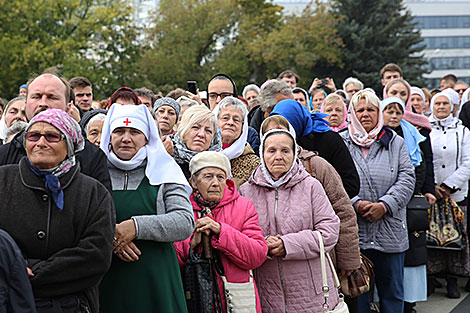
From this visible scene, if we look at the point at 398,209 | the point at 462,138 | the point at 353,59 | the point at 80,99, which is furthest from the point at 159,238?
the point at 353,59

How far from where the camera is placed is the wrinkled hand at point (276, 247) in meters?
4.12

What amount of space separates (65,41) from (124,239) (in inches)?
957

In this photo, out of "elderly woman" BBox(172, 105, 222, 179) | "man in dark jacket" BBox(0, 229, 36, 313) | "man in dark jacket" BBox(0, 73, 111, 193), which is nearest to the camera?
"man in dark jacket" BBox(0, 229, 36, 313)

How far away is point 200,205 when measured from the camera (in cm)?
400

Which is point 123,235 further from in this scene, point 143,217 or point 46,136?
point 46,136

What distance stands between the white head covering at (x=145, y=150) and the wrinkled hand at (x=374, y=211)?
98.7 inches

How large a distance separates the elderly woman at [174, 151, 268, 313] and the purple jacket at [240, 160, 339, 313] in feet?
0.87

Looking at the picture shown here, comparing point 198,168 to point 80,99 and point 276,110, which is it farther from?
point 80,99

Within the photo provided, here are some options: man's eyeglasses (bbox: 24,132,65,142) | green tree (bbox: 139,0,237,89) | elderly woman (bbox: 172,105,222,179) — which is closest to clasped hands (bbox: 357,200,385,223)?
elderly woman (bbox: 172,105,222,179)

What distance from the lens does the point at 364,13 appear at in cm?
3362

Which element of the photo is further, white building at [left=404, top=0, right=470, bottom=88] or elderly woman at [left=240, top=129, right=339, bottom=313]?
white building at [left=404, top=0, right=470, bottom=88]

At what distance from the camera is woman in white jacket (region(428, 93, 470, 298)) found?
24.7 feet

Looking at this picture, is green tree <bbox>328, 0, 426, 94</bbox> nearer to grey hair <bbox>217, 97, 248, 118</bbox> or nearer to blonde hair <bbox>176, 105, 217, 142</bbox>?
grey hair <bbox>217, 97, 248, 118</bbox>

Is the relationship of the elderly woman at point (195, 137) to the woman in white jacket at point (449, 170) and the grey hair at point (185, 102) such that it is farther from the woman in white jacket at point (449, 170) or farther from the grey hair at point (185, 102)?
the woman in white jacket at point (449, 170)
